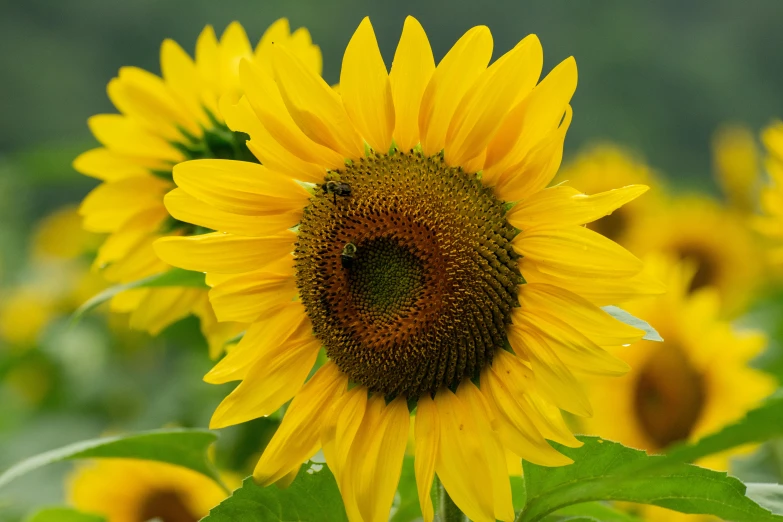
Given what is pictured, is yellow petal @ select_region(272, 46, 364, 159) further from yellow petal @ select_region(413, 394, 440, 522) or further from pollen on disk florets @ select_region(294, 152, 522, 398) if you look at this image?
yellow petal @ select_region(413, 394, 440, 522)

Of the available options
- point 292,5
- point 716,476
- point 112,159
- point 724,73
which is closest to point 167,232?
point 112,159

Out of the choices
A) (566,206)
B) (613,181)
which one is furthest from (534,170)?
(613,181)

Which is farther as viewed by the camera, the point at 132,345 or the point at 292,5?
the point at 292,5

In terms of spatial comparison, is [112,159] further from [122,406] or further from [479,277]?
[122,406]

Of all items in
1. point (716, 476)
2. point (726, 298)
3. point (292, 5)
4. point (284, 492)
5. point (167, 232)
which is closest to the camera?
point (716, 476)

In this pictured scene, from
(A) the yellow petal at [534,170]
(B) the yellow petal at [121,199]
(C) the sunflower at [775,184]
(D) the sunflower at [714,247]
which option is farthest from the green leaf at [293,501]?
(D) the sunflower at [714,247]

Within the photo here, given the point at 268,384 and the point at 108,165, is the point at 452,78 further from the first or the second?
the point at 108,165

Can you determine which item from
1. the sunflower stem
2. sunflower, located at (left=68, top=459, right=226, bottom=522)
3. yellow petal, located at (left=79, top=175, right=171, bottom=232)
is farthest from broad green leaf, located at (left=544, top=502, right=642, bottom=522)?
sunflower, located at (left=68, top=459, right=226, bottom=522)
